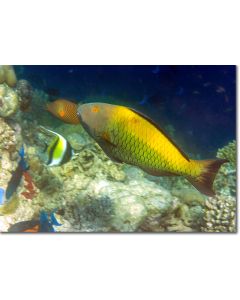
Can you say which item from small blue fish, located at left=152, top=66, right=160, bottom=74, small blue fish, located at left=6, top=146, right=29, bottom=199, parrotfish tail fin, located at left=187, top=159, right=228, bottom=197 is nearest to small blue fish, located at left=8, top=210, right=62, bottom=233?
small blue fish, located at left=6, top=146, right=29, bottom=199

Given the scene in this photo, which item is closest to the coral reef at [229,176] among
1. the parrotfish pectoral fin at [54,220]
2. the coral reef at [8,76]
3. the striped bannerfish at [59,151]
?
the striped bannerfish at [59,151]

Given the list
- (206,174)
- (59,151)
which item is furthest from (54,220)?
(206,174)

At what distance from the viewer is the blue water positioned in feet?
9.53

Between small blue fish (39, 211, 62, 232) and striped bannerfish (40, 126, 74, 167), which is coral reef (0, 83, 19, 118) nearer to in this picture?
striped bannerfish (40, 126, 74, 167)

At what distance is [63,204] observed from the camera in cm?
312

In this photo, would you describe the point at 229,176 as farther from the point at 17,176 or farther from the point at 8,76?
the point at 8,76

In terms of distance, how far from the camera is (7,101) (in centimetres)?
326

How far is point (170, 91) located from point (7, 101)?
4.75 ft

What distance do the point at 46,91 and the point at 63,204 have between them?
0.98 metres

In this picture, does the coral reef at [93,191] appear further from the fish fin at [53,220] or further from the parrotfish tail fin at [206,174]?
the parrotfish tail fin at [206,174]

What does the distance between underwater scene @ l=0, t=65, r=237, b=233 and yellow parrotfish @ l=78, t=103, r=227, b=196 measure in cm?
66
